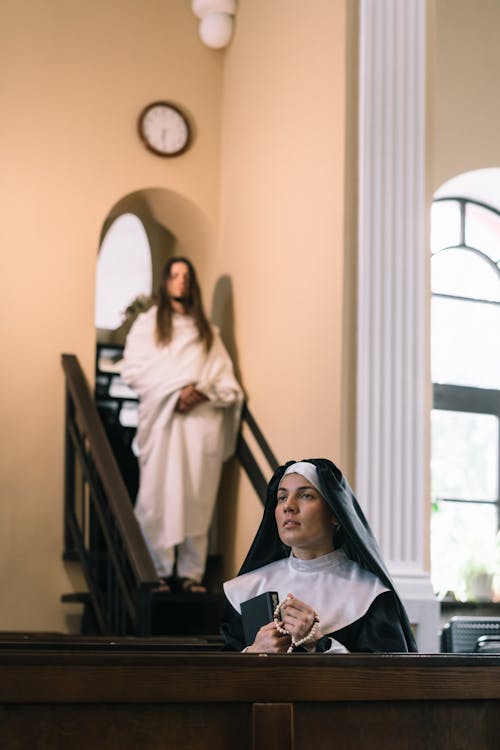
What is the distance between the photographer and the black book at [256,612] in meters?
3.48

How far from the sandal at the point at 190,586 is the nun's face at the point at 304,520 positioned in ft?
10.1

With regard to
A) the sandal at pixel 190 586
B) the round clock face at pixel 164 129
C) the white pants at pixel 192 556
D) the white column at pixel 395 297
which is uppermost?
the round clock face at pixel 164 129

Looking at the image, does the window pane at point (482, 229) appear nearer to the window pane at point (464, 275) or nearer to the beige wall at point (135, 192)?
the window pane at point (464, 275)

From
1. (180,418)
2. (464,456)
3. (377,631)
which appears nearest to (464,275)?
(464,456)

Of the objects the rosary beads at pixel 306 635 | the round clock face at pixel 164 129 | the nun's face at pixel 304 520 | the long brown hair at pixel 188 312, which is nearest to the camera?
the rosary beads at pixel 306 635

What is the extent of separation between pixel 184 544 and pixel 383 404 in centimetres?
182

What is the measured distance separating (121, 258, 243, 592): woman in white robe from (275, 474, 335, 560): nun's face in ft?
10.2

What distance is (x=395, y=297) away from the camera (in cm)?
593

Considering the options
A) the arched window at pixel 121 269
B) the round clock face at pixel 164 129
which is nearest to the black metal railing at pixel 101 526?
the round clock face at pixel 164 129

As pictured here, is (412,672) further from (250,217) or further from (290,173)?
(250,217)

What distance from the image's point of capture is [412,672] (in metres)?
2.76

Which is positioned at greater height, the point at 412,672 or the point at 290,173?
the point at 290,173

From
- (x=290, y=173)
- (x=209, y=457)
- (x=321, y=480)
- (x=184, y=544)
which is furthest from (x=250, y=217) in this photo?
(x=321, y=480)

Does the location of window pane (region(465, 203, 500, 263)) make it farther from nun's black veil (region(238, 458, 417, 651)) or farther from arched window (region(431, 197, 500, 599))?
nun's black veil (region(238, 458, 417, 651))
